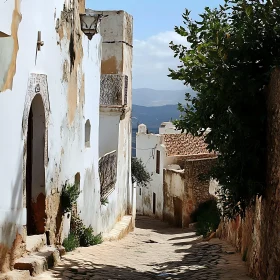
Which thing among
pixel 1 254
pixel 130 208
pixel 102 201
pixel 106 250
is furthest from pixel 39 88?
pixel 130 208

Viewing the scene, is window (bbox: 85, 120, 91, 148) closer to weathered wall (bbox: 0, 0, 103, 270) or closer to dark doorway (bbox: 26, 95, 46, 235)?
weathered wall (bbox: 0, 0, 103, 270)

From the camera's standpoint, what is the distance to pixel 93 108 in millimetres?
12602

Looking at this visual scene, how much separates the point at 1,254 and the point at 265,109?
13.7 ft

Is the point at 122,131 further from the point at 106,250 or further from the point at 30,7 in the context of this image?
the point at 30,7

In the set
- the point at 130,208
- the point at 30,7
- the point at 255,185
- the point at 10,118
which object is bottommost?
the point at 130,208

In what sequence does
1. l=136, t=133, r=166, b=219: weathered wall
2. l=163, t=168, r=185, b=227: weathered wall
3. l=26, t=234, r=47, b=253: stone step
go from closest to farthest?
Answer: l=26, t=234, r=47, b=253: stone step
l=163, t=168, r=185, b=227: weathered wall
l=136, t=133, r=166, b=219: weathered wall

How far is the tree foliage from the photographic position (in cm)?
730

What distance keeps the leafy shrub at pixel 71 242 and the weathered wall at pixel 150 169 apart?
18.4m

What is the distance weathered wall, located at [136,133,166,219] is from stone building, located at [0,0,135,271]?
13607 mm

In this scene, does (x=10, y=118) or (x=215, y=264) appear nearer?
(x=10, y=118)

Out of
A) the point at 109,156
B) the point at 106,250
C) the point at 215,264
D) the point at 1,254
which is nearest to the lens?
the point at 1,254

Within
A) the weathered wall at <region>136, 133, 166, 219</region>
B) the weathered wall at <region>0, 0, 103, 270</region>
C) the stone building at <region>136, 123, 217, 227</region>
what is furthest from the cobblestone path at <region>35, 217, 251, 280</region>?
the weathered wall at <region>136, 133, 166, 219</region>

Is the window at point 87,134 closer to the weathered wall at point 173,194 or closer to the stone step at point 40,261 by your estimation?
the stone step at point 40,261

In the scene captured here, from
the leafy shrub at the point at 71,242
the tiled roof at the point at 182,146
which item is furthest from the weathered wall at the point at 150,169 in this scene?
the leafy shrub at the point at 71,242
